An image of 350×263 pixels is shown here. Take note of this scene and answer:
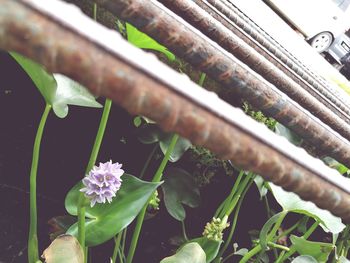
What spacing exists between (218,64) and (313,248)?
2.00 feet

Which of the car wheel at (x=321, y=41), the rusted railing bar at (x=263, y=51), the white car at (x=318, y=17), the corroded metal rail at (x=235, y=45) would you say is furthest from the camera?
the car wheel at (x=321, y=41)

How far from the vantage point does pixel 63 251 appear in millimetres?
563

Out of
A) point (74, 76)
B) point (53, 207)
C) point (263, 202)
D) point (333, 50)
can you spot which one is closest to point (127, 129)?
point (53, 207)

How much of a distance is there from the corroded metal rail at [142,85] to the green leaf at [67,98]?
47 cm

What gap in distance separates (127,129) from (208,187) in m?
0.24

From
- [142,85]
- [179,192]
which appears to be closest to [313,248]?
[179,192]

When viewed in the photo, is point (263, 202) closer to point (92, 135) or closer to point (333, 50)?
point (92, 135)

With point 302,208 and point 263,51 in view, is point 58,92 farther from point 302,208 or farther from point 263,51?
point 302,208

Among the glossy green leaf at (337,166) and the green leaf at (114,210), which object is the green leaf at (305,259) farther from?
the green leaf at (114,210)

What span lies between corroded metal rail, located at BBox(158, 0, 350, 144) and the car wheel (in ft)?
15.2

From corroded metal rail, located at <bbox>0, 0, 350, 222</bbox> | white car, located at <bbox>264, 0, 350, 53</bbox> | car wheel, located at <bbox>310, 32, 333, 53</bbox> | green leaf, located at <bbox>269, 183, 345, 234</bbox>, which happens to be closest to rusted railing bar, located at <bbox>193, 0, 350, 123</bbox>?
green leaf, located at <bbox>269, 183, 345, 234</bbox>

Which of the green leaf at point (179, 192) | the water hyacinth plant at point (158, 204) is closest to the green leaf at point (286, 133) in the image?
the water hyacinth plant at point (158, 204)

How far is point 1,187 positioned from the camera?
0.75 m

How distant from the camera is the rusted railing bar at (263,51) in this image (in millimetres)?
577
